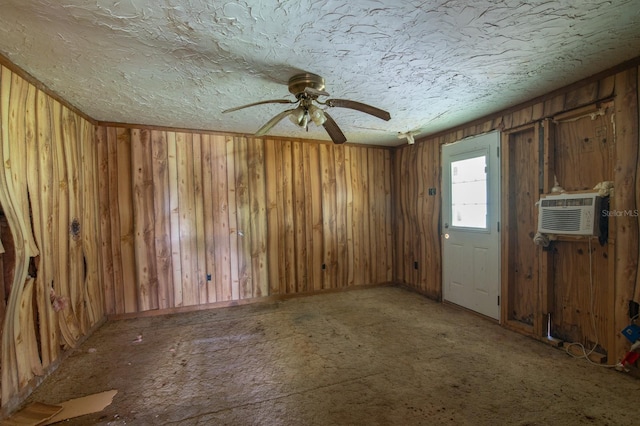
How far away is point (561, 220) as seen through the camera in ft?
7.95

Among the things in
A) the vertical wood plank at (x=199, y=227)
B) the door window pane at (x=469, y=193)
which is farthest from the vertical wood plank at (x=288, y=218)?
the door window pane at (x=469, y=193)

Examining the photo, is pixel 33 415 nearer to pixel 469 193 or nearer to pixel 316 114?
pixel 316 114

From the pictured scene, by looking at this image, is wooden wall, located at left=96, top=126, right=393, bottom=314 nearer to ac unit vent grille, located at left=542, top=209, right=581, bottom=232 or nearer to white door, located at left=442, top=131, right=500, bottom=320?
white door, located at left=442, top=131, right=500, bottom=320

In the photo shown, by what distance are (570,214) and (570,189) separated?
0.30 meters

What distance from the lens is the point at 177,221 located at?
11.9 ft

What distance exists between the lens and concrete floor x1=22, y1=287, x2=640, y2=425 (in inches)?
69.1

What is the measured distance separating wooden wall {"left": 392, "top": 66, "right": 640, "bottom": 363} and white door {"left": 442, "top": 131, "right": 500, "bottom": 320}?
124mm

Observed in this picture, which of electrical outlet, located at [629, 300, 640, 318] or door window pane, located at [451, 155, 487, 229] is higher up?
door window pane, located at [451, 155, 487, 229]

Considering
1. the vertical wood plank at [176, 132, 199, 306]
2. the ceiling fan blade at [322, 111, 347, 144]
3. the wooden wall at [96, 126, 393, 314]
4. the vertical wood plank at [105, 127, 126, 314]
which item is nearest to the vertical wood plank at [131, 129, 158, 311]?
the wooden wall at [96, 126, 393, 314]

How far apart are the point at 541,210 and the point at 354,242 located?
258 centimetres

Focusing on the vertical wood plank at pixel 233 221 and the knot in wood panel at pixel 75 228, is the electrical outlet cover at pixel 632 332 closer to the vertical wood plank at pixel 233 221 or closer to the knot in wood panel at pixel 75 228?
the vertical wood plank at pixel 233 221

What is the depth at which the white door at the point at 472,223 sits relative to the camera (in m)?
3.13

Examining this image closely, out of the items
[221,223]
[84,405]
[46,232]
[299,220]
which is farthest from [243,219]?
[84,405]

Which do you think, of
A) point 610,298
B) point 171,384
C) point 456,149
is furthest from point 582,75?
point 171,384
